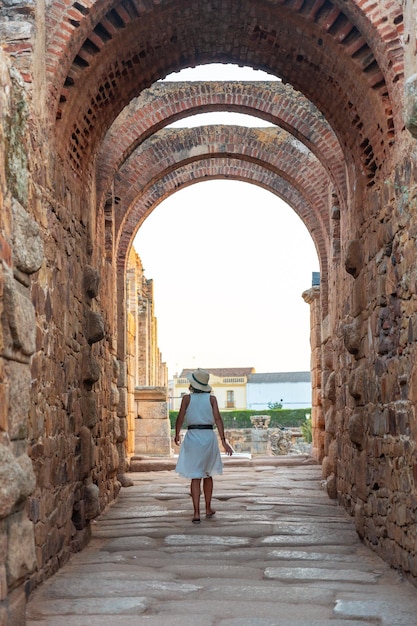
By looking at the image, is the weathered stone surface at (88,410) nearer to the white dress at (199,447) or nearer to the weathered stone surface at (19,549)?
the white dress at (199,447)

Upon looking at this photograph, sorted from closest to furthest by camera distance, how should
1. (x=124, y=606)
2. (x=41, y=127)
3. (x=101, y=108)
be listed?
1. (x=124, y=606)
2. (x=41, y=127)
3. (x=101, y=108)

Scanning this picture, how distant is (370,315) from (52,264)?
2600mm

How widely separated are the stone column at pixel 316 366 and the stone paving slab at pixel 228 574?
14.8 feet

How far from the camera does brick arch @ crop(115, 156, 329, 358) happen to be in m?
13.8

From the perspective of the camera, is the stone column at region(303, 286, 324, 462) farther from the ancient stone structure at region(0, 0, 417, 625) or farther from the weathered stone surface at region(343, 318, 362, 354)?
the weathered stone surface at region(343, 318, 362, 354)

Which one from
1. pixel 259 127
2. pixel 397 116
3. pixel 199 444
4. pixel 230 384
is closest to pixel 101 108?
pixel 397 116

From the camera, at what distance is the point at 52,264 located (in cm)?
566

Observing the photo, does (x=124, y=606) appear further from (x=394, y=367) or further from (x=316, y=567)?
(x=394, y=367)

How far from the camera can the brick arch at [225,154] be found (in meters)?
13.1

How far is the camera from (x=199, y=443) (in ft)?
25.6

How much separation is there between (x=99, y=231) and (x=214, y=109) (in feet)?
12.8

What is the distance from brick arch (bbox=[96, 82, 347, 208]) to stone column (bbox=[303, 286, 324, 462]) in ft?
12.0

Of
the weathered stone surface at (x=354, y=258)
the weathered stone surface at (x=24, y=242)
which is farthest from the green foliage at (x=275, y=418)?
the weathered stone surface at (x=24, y=242)

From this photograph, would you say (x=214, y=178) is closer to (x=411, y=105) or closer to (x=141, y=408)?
(x=141, y=408)
